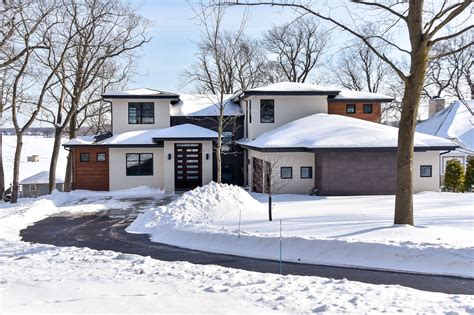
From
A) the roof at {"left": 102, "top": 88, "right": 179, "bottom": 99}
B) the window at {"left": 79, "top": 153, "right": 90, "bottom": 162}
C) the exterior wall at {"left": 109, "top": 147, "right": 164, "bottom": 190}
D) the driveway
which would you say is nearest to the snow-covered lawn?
the driveway

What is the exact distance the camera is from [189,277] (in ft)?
26.0

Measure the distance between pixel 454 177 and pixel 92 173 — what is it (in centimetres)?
1979

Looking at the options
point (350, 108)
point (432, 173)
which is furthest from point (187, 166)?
point (432, 173)

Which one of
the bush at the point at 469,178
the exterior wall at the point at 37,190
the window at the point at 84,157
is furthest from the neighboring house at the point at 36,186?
the bush at the point at 469,178

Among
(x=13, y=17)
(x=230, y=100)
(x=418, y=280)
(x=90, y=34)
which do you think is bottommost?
(x=418, y=280)

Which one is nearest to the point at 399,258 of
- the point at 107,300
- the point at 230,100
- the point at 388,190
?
the point at 107,300

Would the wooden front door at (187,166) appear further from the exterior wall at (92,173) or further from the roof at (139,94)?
the exterior wall at (92,173)

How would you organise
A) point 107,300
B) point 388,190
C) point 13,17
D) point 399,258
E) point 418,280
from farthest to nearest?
point 388,190, point 13,17, point 399,258, point 418,280, point 107,300

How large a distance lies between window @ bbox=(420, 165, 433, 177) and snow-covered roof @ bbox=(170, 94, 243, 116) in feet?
37.1

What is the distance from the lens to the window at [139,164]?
1005 inches

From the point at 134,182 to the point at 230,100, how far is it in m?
8.80

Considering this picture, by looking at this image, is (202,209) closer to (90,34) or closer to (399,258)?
(399,258)

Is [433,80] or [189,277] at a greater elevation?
[433,80]

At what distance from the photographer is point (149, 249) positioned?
11.5 m
